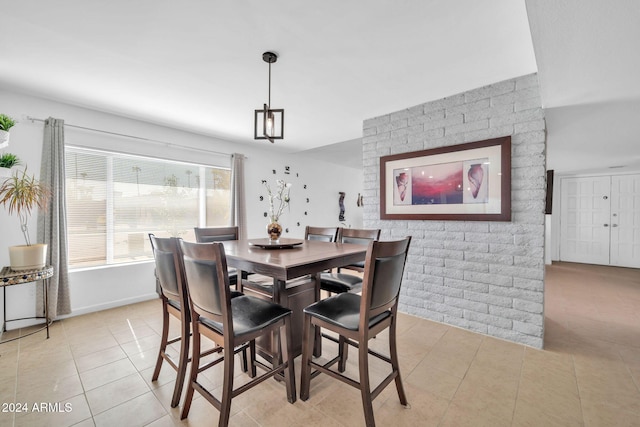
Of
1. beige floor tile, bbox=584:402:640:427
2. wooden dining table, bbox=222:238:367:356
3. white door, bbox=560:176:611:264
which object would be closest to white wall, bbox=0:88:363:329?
wooden dining table, bbox=222:238:367:356

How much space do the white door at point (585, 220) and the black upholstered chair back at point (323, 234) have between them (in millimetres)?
6997

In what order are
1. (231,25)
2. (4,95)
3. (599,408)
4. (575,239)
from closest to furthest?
Answer: 1. (599,408)
2. (231,25)
3. (4,95)
4. (575,239)

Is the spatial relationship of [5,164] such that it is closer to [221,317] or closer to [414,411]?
[221,317]

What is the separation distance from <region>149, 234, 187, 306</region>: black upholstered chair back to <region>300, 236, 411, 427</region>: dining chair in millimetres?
782

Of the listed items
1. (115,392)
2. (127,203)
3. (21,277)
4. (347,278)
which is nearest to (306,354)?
(347,278)

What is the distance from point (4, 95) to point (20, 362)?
2.59 m

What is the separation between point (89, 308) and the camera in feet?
10.3

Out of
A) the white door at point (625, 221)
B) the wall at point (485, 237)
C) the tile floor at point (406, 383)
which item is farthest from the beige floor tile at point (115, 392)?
the white door at point (625, 221)

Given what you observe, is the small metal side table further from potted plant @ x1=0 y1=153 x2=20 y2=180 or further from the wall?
the wall

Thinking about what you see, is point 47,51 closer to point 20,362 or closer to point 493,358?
point 20,362

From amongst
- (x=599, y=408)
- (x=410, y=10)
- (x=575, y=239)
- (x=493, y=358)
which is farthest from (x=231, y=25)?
(x=575, y=239)

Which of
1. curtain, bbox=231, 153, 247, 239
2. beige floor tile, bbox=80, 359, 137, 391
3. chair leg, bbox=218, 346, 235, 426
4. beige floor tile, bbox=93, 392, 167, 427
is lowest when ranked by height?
beige floor tile, bbox=80, 359, 137, 391

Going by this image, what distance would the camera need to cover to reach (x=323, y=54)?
6.74 feet

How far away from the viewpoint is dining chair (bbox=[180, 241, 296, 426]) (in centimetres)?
130
